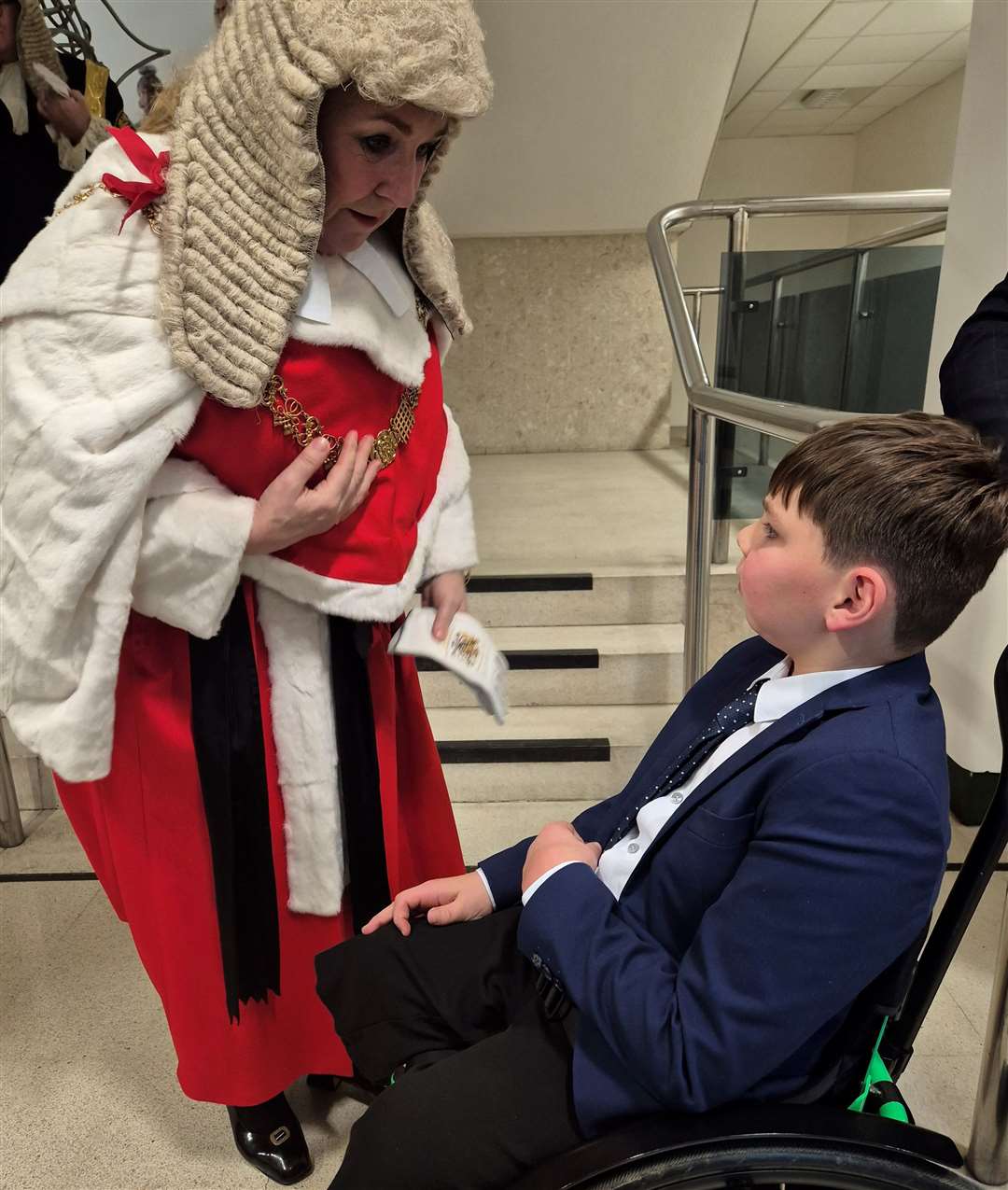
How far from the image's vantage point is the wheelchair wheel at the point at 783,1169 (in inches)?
25.1

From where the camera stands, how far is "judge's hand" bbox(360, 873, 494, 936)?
0.96 m

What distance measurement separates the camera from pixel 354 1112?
4.59ft

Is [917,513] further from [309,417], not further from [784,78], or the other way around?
[784,78]

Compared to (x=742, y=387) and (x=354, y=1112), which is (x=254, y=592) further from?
(x=742, y=387)

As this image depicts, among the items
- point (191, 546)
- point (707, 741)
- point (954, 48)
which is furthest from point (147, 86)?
point (954, 48)

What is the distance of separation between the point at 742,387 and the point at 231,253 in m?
2.00

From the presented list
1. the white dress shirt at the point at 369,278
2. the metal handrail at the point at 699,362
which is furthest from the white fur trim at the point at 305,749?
the metal handrail at the point at 699,362

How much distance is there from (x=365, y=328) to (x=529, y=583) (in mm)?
1837

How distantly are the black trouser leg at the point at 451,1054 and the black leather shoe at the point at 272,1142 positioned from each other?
1.62 feet

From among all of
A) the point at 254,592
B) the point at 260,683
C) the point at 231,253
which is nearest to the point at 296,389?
the point at 231,253

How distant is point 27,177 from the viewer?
177 centimetres

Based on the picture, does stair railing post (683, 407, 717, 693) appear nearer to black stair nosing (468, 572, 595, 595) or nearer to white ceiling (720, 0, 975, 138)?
black stair nosing (468, 572, 595, 595)

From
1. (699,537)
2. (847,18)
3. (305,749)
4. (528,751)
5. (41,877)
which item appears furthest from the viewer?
(847,18)

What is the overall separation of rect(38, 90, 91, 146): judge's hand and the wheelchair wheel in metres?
2.01
